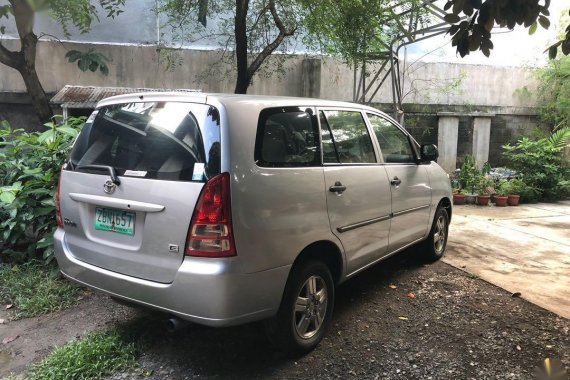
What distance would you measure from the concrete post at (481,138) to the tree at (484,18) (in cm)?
779

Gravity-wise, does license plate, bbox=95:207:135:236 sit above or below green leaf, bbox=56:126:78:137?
below

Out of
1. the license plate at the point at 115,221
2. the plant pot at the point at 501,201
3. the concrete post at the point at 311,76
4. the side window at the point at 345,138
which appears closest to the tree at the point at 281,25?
the concrete post at the point at 311,76

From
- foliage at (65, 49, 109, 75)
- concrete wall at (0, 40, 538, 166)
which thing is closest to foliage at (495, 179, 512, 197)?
concrete wall at (0, 40, 538, 166)

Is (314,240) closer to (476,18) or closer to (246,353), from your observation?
(246,353)

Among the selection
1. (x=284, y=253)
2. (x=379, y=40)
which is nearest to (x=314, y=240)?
(x=284, y=253)

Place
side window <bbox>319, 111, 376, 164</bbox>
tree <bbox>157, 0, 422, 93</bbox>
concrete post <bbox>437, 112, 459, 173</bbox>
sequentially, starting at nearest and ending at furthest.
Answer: side window <bbox>319, 111, 376, 164</bbox> < tree <bbox>157, 0, 422, 93</bbox> < concrete post <bbox>437, 112, 459, 173</bbox>

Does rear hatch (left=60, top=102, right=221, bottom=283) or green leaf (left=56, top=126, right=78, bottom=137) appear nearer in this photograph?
rear hatch (left=60, top=102, right=221, bottom=283)

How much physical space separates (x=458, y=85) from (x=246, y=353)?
9072 millimetres

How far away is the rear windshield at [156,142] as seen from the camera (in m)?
2.46

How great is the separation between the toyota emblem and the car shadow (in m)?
0.83

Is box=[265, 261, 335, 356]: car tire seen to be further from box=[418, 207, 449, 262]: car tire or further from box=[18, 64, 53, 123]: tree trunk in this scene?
box=[18, 64, 53, 123]: tree trunk

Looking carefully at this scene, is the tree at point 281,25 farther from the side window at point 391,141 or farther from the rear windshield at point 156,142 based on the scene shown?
the rear windshield at point 156,142

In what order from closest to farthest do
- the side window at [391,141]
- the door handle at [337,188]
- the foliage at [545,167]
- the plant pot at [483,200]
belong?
the door handle at [337,188] → the side window at [391,141] → the plant pot at [483,200] → the foliage at [545,167]

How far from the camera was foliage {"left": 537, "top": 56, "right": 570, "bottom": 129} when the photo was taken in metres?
9.97
